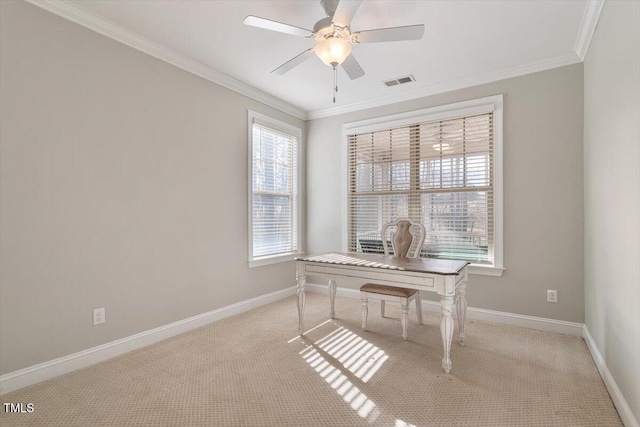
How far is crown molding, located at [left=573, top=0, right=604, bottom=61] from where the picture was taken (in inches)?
87.7

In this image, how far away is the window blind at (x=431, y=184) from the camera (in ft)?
11.5

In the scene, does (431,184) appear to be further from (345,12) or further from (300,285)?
(345,12)

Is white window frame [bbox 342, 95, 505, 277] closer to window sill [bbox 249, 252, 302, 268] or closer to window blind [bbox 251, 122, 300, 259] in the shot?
window blind [bbox 251, 122, 300, 259]

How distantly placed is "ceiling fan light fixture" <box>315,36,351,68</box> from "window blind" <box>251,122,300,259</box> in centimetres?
192

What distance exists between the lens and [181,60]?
3.05 m

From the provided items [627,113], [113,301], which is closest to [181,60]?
[113,301]

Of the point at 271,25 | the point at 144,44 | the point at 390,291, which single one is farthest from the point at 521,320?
the point at 144,44

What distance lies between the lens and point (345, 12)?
6.52ft

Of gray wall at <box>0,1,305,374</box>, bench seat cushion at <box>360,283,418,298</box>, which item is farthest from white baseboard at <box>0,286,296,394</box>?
bench seat cushion at <box>360,283,418,298</box>

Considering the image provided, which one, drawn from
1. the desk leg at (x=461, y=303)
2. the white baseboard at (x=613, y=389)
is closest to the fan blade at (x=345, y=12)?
Answer: the desk leg at (x=461, y=303)

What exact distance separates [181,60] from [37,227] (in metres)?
1.89

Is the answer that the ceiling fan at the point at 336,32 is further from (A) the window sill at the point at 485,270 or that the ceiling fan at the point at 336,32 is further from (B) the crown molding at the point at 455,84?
(A) the window sill at the point at 485,270

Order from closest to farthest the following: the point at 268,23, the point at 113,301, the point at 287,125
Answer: the point at 268,23 → the point at 113,301 → the point at 287,125

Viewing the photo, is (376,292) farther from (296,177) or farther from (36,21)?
(36,21)
